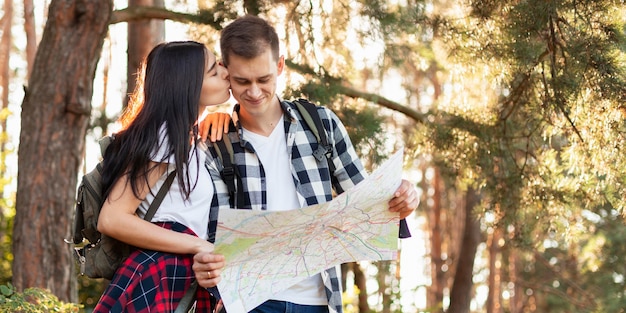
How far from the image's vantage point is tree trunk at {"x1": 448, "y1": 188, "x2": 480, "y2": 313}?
9508 mm

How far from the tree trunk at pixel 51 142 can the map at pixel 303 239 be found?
10.6ft

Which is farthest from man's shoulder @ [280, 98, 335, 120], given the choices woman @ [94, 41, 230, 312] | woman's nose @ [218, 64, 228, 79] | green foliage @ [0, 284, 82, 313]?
green foliage @ [0, 284, 82, 313]

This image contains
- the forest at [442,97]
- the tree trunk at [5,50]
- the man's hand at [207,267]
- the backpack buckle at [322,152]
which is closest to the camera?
the man's hand at [207,267]

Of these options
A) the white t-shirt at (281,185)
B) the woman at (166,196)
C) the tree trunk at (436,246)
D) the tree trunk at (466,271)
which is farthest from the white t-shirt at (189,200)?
the tree trunk at (436,246)

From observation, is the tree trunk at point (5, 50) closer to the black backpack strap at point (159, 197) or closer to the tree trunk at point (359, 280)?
the tree trunk at point (359, 280)

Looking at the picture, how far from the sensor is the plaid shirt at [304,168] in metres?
2.84

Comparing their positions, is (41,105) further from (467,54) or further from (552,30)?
(552,30)

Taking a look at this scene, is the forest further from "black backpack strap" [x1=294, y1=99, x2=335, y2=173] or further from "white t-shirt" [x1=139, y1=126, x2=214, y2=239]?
"black backpack strap" [x1=294, y1=99, x2=335, y2=173]

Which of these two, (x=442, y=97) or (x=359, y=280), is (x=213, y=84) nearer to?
(x=442, y=97)

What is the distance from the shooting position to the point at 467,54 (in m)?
4.87

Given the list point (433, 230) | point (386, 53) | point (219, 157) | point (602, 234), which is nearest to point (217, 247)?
point (219, 157)

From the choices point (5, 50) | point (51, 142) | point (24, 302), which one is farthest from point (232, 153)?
point (5, 50)

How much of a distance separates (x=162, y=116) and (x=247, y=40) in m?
0.41

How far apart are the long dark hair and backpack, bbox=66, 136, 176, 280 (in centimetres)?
3
